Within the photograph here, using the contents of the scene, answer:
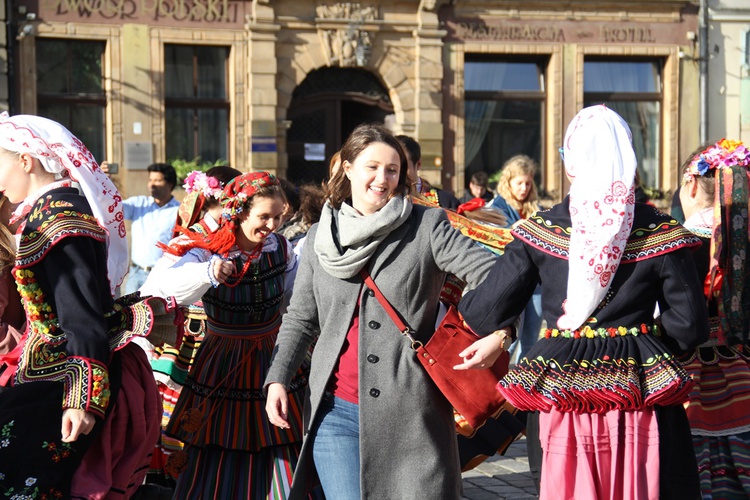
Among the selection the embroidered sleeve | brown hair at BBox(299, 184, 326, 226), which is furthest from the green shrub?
the embroidered sleeve

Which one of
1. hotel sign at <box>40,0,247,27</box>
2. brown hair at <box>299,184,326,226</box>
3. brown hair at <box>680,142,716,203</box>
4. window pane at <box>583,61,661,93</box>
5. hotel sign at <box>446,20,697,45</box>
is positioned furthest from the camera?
window pane at <box>583,61,661,93</box>

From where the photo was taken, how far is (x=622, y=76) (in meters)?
19.6

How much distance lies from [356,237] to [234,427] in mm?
1481

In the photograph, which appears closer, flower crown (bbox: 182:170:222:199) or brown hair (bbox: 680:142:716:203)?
brown hair (bbox: 680:142:716:203)

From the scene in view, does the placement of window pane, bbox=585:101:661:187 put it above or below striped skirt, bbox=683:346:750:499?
above

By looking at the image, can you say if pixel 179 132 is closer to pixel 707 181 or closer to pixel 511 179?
pixel 511 179

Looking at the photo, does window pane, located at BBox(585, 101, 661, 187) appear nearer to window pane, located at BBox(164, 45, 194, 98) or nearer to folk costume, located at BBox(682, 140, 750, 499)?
window pane, located at BBox(164, 45, 194, 98)

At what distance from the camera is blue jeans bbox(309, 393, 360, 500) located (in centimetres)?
398

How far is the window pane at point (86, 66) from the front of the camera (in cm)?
1723

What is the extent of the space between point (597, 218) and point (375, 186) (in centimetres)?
84

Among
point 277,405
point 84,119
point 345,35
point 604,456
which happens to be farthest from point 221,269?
point 345,35

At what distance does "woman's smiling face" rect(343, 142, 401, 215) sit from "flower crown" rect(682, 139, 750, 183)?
5.25 feet

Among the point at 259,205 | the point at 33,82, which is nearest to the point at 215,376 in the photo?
the point at 259,205

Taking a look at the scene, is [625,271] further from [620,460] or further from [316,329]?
[316,329]
